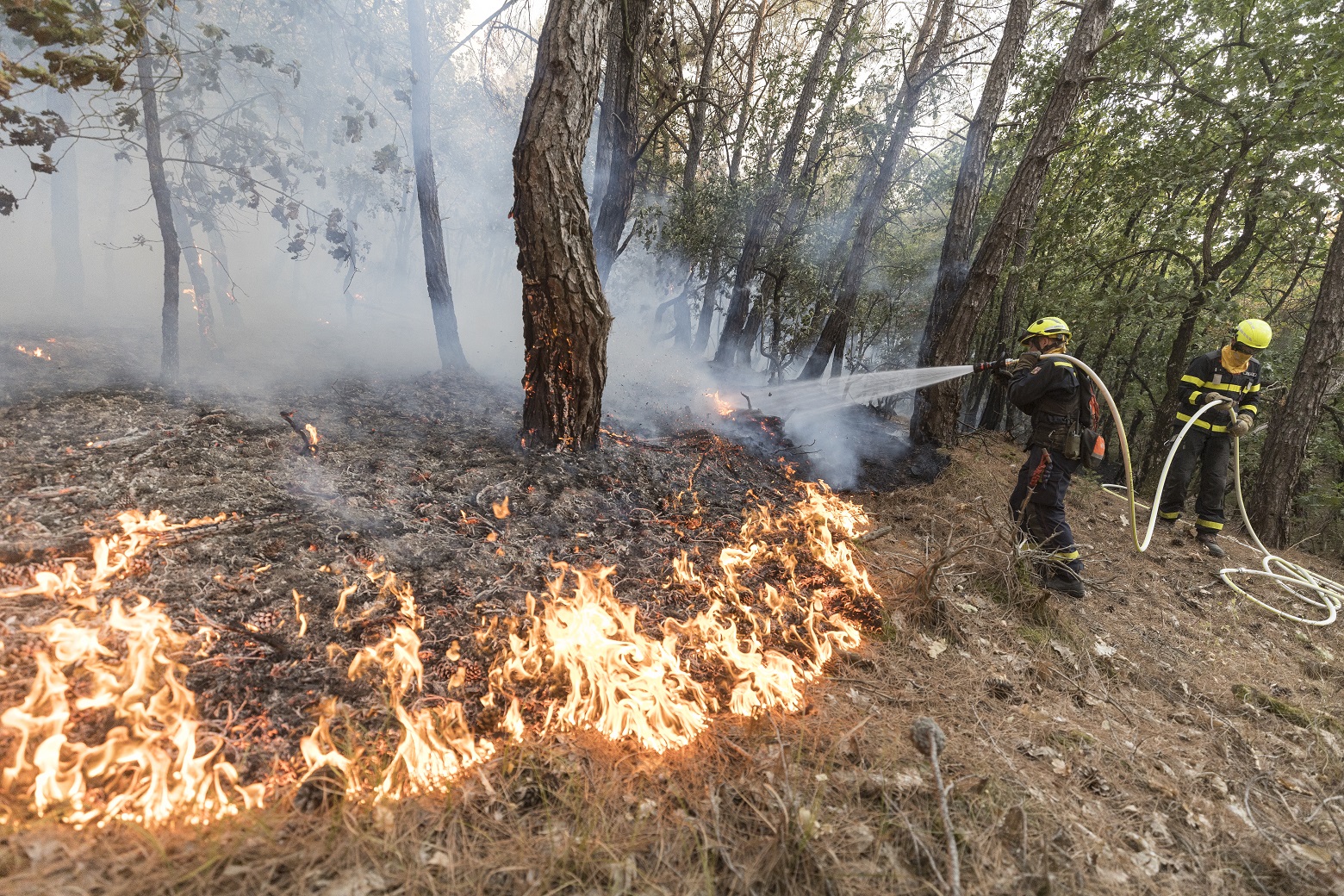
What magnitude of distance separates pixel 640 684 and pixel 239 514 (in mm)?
2906

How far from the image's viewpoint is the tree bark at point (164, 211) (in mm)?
6340

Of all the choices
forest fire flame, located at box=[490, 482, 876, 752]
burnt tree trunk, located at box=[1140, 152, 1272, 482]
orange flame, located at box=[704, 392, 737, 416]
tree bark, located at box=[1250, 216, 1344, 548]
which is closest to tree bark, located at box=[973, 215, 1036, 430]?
burnt tree trunk, located at box=[1140, 152, 1272, 482]

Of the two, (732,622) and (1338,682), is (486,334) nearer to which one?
(732,622)

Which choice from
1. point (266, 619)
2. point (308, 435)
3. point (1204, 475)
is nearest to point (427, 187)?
point (308, 435)

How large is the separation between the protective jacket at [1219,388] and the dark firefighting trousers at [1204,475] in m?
0.16

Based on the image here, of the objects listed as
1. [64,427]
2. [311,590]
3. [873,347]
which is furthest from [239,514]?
[873,347]

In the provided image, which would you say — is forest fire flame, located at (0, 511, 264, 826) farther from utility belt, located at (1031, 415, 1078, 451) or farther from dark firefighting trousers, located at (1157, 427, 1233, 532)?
dark firefighting trousers, located at (1157, 427, 1233, 532)

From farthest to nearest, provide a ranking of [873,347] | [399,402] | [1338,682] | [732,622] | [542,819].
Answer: [873,347], [399,402], [1338,682], [732,622], [542,819]

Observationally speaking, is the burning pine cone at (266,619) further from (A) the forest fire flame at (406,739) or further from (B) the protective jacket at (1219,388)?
(B) the protective jacket at (1219,388)

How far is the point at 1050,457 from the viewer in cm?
471

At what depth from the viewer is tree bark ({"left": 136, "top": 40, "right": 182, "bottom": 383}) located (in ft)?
20.8

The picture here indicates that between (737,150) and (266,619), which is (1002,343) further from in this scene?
(266,619)

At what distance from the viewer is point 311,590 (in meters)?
3.00

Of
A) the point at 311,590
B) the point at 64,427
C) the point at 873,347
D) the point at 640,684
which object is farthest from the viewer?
the point at 873,347
